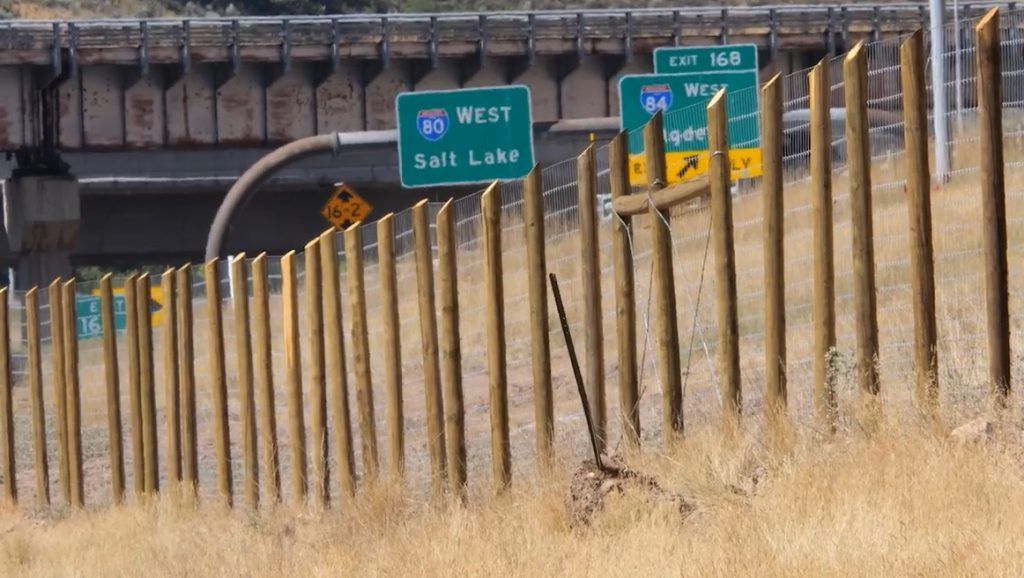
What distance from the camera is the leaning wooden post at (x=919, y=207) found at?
Result: 8.79 meters

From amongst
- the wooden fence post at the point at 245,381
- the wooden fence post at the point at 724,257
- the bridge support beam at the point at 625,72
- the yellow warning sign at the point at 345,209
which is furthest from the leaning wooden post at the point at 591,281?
the bridge support beam at the point at 625,72

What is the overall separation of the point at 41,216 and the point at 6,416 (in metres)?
31.7

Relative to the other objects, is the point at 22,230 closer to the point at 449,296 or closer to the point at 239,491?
the point at 239,491

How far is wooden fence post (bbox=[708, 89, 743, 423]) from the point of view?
31.8 ft

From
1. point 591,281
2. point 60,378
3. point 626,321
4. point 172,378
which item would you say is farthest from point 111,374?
point 626,321

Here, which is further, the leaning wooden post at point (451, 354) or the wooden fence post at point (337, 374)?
the wooden fence post at point (337, 374)

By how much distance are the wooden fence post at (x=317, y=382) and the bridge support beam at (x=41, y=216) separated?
116ft

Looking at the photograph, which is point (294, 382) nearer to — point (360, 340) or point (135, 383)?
Result: point (360, 340)

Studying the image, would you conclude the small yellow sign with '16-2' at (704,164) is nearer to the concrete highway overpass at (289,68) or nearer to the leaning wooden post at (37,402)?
the leaning wooden post at (37,402)

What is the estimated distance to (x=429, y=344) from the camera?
11.3 meters

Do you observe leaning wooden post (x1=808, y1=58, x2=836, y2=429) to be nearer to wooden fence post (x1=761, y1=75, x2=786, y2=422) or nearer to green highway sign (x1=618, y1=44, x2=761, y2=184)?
wooden fence post (x1=761, y1=75, x2=786, y2=422)

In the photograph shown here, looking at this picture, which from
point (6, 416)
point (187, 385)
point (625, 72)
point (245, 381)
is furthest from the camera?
point (625, 72)

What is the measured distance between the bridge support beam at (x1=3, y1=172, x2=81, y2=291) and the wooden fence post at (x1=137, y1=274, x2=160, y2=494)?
1299 inches

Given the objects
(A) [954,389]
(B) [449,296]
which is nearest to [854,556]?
(A) [954,389]
